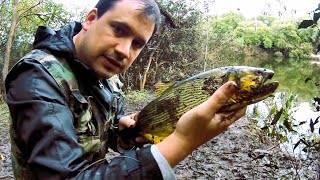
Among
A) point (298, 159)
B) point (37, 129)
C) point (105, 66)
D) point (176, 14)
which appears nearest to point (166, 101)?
point (105, 66)

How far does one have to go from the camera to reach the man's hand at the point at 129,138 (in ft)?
7.68

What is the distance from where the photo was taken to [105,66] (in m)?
1.98

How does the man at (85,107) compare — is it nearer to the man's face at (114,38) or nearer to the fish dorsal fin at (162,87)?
the man's face at (114,38)

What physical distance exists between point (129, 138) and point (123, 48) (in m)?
0.78

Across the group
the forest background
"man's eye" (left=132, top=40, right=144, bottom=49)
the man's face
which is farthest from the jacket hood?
the forest background

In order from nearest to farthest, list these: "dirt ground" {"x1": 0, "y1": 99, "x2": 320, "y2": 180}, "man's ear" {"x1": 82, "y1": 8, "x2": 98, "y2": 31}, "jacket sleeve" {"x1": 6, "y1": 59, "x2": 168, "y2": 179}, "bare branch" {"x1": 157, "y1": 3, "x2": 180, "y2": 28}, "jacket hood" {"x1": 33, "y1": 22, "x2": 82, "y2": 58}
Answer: "jacket sleeve" {"x1": 6, "y1": 59, "x2": 168, "y2": 179} < "jacket hood" {"x1": 33, "y1": 22, "x2": 82, "y2": 58} < "man's ear" {"x1": 82, "y1": 8, "x2": 98, "y2": 31} < "dirt ground" {"x1": 0, "y1": 99, "x2": 320, "y2": 180} < "bare branch" {"x1": 157, "y1": 3, "x2": 180, "y2": 28}

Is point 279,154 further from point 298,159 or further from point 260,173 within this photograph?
point 260,173

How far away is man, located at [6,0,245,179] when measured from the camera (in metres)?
1.35

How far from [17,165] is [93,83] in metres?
0.62

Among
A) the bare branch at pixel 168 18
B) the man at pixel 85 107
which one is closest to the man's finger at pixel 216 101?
the man at pixel 85 107

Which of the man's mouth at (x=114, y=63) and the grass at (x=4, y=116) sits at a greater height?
the man's mouth at (x=114, y=63)

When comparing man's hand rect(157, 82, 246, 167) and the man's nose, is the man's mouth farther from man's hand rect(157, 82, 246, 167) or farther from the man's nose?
man's hand rect(157, 82, 246, 167)

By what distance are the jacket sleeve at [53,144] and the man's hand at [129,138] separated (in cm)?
84

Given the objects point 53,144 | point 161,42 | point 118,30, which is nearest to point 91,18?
point 118,30
